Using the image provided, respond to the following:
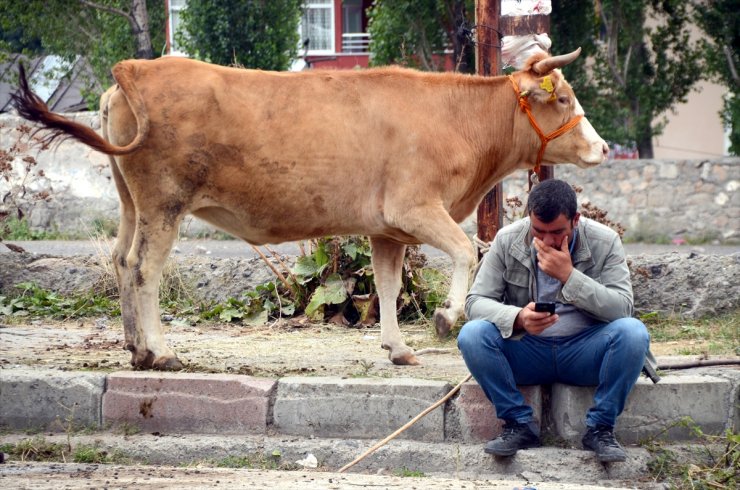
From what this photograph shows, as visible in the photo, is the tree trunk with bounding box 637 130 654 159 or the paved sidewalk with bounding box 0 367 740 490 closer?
the paved sidewalk with bounding box 0 367 740 490

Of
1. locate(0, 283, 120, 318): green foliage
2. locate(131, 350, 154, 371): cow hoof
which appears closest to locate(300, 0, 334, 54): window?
locate(0, 283, 120, 318): green foliage

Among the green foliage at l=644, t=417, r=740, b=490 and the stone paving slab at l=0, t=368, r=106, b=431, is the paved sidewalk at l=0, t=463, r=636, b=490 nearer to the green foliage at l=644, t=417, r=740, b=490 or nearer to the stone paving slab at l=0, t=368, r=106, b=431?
the green foliage at l=644, t=417, r=740, b=490

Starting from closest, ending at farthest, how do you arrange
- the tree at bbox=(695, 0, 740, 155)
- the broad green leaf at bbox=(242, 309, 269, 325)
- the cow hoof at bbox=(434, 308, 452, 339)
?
1. the cow hoof at bbox=(434, 308, 452, 339)
2. the broad green leaf at bbox=(242, 309, 269, 325)
3. the tree at bbox=(695, 0, 740, 155)

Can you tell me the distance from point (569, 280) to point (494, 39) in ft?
12.0

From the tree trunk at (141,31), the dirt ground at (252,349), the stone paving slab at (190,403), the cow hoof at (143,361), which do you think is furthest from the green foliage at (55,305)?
the tree trunk at (141,31)

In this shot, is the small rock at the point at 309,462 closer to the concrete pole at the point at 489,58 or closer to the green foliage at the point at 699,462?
the green foliage at the point at 699,462

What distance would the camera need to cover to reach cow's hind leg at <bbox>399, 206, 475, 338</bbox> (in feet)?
23.0

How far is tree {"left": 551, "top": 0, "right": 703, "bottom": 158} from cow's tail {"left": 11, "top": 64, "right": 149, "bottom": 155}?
1560 centimetres

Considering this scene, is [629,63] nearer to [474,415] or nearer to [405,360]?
[405,360]

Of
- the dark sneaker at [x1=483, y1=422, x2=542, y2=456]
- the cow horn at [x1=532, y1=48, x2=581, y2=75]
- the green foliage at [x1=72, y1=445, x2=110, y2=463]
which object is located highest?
the cow horn at [x1=532, y1=48, x2=581, y2=75]

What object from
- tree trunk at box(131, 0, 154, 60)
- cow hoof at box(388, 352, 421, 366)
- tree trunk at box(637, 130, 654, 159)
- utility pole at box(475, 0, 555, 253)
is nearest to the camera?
cow hoof at box(388, 352, 421, 366)

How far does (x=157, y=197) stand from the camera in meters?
7.02

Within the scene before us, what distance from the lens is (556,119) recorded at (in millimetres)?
7809

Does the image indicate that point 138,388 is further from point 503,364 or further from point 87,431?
point 503,364
